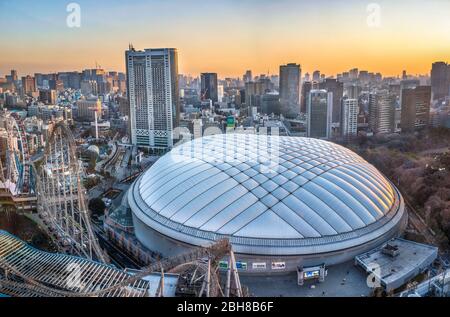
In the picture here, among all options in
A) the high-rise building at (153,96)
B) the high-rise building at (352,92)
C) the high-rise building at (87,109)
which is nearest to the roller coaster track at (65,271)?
the high-rise building at (153,96)

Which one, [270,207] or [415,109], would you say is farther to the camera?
[415,109]

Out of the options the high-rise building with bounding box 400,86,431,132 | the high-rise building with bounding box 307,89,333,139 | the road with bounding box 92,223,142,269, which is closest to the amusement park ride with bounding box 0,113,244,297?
the road with bounding box 92,223,142,269

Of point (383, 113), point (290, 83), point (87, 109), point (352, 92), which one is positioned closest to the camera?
point (383, 113)

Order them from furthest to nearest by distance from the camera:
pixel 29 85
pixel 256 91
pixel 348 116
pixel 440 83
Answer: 1. pixel 256 91
2. pixel 29 85
3. pixel 440 83
4. pixel 348 116

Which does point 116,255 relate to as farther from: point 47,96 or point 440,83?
point 47,96

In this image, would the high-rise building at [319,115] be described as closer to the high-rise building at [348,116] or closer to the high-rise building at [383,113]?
the high-rise building at [348,116]

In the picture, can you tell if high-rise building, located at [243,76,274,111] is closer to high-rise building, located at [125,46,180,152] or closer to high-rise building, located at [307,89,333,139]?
high-rise building, located at [307,89,333,139]

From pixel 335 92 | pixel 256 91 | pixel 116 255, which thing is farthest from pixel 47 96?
pixel 116 255
